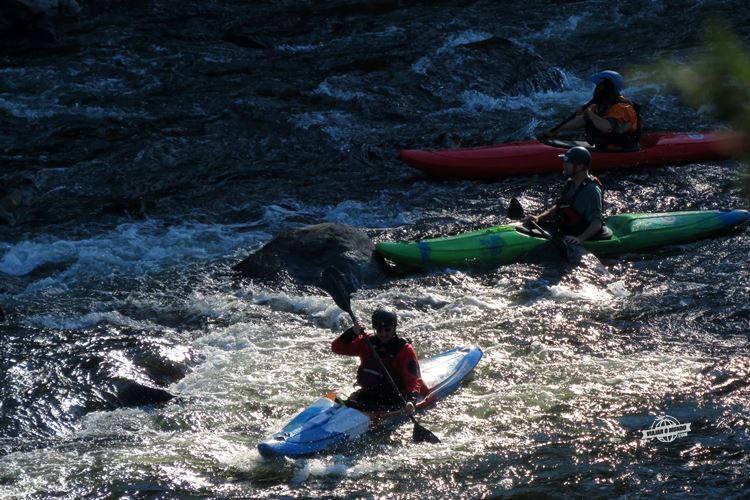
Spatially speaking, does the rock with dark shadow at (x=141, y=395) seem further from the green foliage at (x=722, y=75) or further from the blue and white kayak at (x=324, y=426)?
the green foliage at (x=722, y=75)

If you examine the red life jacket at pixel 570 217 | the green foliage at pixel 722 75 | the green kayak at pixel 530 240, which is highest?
the green foliage at pixel 722 75

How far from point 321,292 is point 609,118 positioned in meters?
3.83

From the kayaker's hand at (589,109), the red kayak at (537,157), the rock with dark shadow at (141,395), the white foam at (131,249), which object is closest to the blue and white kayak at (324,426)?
the rock with dark shadow at (141,395)

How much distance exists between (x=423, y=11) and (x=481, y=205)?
6.25 m

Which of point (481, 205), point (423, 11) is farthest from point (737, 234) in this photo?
A: point (423, 11)

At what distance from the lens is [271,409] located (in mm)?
6141

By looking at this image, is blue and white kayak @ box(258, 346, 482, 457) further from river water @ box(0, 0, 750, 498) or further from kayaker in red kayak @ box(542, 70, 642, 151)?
kayaker in red kayak @ box(542, 70, 642, 151)

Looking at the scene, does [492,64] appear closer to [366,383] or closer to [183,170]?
[183,170]

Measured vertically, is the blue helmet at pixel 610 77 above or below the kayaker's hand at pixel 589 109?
above

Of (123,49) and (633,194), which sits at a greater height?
(123,49)

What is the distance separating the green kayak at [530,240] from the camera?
821cm

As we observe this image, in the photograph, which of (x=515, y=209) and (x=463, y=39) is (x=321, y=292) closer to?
(x=515, y=209)
